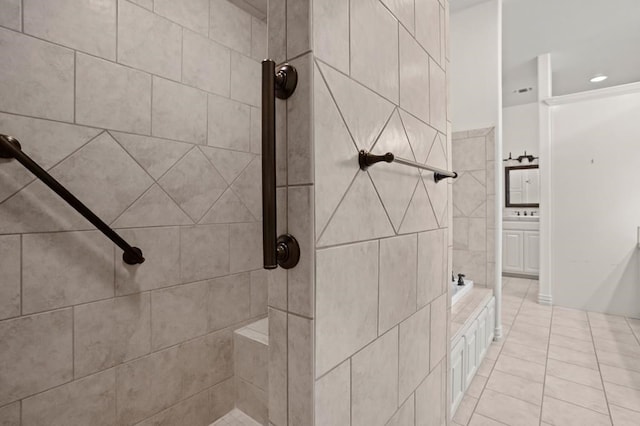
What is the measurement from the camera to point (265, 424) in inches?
48.8

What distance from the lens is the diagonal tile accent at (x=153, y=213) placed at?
1.27m

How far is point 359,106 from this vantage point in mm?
667

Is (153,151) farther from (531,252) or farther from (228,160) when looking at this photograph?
(531,252)

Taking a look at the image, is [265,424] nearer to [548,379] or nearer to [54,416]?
[54,416]

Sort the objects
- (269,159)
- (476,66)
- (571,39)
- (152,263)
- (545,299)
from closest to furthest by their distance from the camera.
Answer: (269,159) < (152,263) < (476,66) < (571,39) < (545,299)

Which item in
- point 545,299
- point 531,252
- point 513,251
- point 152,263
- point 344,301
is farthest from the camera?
point 513,251

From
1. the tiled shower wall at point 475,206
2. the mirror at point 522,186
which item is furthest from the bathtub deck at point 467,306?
the mirror at point 522,186

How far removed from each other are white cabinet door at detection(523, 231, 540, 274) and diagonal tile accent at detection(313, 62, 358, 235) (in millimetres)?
5016

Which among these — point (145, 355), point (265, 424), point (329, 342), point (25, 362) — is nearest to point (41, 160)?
point (25, 362)

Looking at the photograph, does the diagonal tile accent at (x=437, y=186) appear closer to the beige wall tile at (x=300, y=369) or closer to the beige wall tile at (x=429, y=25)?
the beige wall tile at (x=429, y=25)

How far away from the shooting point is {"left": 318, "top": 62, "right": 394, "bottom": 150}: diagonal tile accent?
60 cm

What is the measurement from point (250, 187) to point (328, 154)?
4.35ft

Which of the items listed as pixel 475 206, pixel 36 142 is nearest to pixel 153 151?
pixel 36 142

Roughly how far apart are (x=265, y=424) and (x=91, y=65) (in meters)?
1.66
